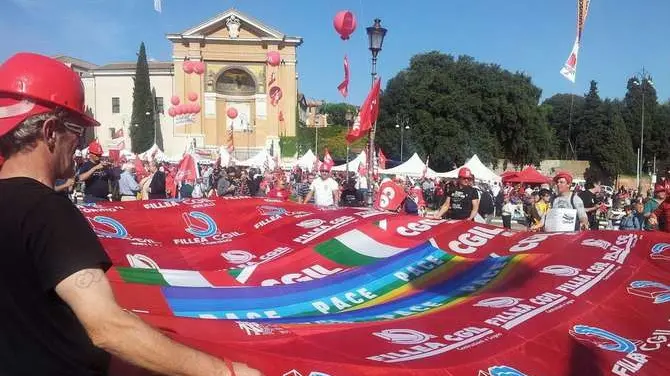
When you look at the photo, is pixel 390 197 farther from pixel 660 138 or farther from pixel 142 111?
pixel 660 138

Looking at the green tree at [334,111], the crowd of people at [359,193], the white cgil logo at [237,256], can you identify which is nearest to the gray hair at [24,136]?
the crowd of people at [359,193]

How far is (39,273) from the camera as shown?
1.43 metres

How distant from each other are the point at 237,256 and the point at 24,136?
463cm

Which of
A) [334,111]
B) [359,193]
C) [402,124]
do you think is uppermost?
[334,111]

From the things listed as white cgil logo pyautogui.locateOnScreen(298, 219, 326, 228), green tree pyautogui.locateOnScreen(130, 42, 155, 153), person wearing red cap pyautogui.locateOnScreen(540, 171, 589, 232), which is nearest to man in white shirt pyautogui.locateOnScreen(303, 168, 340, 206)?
person wearing red cap pyautogui.locateOnScreen(540, 171, 589, 232)

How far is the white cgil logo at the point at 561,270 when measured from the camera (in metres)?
4.80

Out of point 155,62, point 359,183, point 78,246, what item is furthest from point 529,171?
point 155,62

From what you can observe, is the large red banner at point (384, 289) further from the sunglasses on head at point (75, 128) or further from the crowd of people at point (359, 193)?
the crowd of people at point (359, 193)

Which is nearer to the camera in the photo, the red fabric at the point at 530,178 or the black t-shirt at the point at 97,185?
the black t-shirt at the point at 97,185

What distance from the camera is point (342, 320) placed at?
3795mm

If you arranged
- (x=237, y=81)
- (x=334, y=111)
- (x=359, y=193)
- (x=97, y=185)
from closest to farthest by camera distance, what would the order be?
(x=97, y=185)
(x=359, y=193)
(x=237, y=81)
(x=334, y=111)

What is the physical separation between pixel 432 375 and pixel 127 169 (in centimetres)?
1229

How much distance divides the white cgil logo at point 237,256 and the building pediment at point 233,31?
185 ft

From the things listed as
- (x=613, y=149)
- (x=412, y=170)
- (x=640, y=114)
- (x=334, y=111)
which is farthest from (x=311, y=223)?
(x=334, y=111)
